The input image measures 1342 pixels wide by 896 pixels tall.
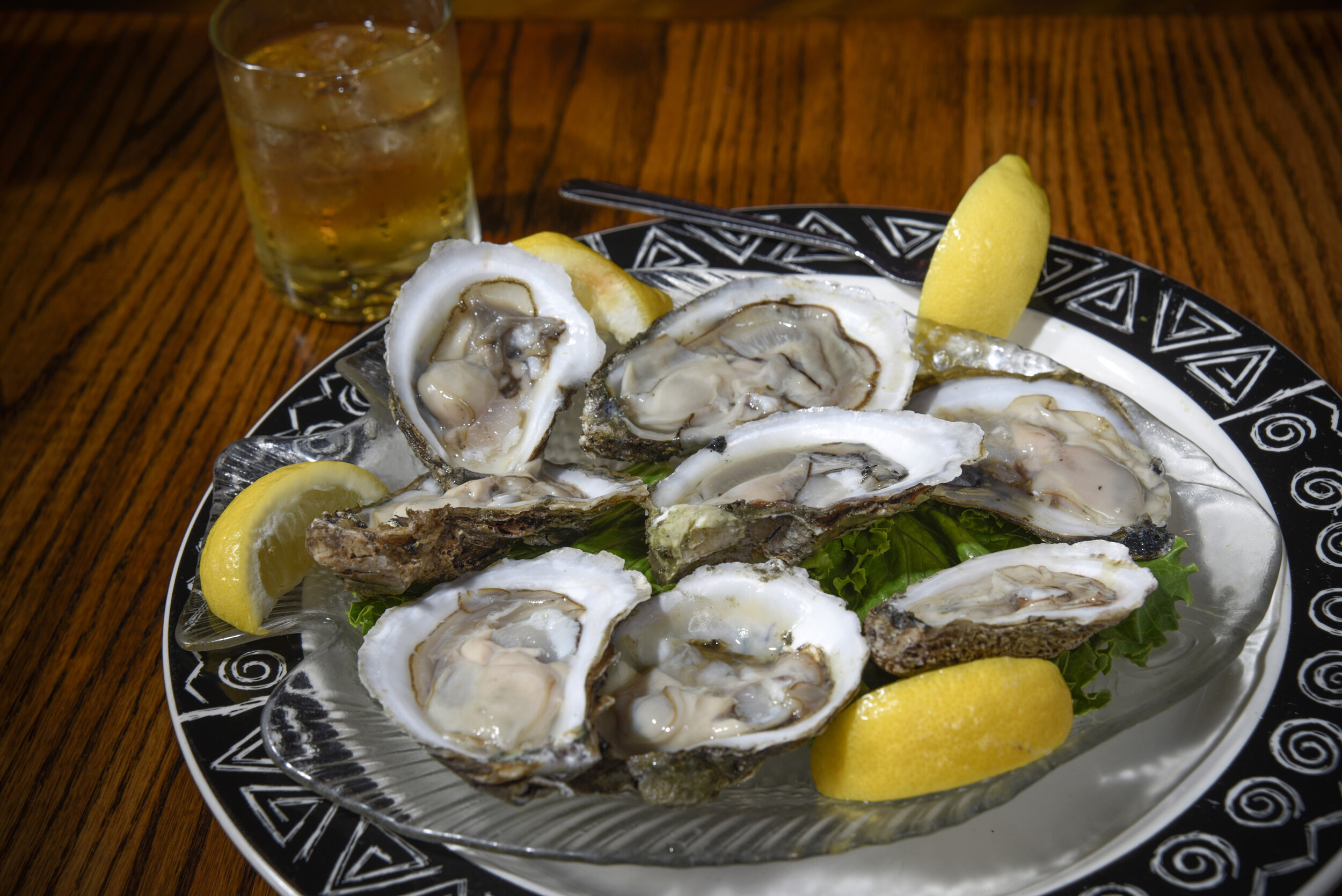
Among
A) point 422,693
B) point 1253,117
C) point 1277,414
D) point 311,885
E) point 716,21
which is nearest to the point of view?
point 311,885

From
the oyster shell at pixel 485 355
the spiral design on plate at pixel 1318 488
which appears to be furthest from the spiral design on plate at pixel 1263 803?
the oyster shell at pixel 485 355

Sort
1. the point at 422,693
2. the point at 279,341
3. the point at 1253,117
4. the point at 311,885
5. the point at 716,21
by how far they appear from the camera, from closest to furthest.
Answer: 1. the point at 311,885
2. the point at 422,693
3. the point at 279,341
4. the point at 1253,117
5. the point at 716,21

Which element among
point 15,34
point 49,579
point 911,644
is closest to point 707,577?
point 911,644

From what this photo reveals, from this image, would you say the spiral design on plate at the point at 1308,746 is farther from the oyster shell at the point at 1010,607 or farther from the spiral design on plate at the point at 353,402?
the spiral design on plate at the point at 353,402

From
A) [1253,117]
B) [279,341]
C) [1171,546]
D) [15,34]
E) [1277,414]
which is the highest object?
[1253,117]

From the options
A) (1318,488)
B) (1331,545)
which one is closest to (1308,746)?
(1331,545)

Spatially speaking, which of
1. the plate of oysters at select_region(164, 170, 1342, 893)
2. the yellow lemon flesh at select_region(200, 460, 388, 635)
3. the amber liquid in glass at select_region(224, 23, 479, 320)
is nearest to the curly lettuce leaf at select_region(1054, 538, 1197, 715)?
the plate of oysters at select_region(164, 170, 1342, 893)

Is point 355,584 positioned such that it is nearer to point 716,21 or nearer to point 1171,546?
point 1171,546
